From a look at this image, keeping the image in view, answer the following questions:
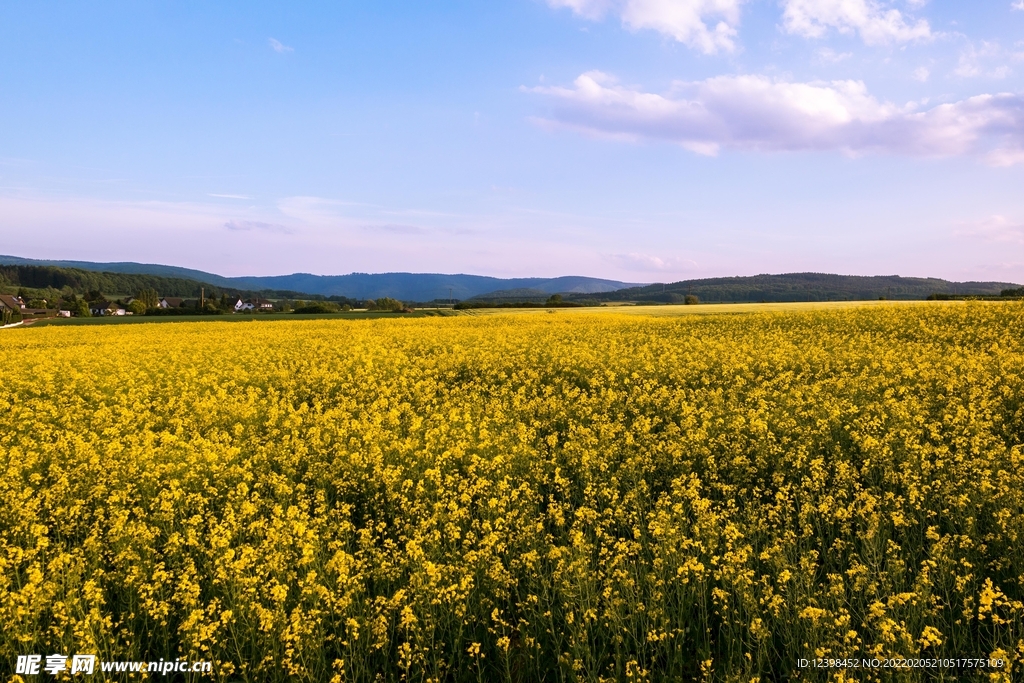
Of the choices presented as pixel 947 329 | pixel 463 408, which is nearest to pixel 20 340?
pixel 463 408

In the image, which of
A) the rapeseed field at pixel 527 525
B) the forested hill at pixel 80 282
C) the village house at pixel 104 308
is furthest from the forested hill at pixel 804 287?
the forested hill at pixel 80 282

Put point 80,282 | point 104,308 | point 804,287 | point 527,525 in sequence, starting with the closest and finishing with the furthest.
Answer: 1. point 527,525
2. point 104,308
3. point 804,287
4. point 80,282

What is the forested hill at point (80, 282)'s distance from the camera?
488 ft

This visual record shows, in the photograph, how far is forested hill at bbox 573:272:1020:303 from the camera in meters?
117

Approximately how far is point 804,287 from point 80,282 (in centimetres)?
18999

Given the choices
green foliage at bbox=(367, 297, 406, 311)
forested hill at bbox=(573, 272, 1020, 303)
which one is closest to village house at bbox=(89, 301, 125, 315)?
green foliage at bbox=(367, 297, 406, 311)

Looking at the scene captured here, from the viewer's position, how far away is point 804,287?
423 ft

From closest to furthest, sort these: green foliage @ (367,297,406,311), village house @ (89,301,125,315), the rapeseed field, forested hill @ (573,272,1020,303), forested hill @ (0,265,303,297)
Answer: the rapeseed field, green foliage @ (367,297,406,311), village house @ (89,301,125,315), forested hill @ (573,272,1020,303), forested hill @ (0,265,303,297)

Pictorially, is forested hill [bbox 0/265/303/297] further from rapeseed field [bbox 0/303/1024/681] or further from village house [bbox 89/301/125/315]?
rapeseed field [bbox 0/303/1024/681]

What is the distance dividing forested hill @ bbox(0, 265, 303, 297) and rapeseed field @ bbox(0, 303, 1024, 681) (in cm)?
16296

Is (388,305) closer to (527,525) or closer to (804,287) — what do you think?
(527,525)

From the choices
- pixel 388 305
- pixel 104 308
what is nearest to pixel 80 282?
pixel 104 308

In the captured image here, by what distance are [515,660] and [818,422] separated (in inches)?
251

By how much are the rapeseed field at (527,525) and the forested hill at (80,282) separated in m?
163
